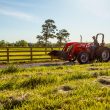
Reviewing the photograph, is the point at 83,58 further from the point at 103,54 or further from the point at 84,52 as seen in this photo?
the point at 103,54

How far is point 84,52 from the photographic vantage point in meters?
21.7

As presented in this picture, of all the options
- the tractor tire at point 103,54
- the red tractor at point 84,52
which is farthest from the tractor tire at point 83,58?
the tractor tire at point 103,54

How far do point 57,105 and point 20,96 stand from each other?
50.0 inches

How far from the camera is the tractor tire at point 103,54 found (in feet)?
73.4

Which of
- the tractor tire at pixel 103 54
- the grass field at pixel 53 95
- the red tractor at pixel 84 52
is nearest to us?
the grass field at pixel 53 95

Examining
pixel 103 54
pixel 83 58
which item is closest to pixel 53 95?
pixel 83 58

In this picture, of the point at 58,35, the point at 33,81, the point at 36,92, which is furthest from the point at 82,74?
the point at 58,35

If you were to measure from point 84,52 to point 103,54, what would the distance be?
1687 millimetres

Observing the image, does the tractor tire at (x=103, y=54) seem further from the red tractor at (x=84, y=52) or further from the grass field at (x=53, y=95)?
the grass field at (x=53, y=95)

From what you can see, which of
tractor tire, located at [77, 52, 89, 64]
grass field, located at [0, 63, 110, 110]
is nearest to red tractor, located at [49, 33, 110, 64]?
tractor tire, located at [77, 52, 89, 64]

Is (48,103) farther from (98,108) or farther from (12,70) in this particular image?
(12,70)

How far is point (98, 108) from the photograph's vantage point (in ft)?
22.3

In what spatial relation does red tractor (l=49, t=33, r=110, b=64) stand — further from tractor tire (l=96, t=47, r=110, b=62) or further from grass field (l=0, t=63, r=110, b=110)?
grass field (l=0, t=63, r=110, b=110)

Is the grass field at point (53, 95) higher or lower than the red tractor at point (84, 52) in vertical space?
lower
